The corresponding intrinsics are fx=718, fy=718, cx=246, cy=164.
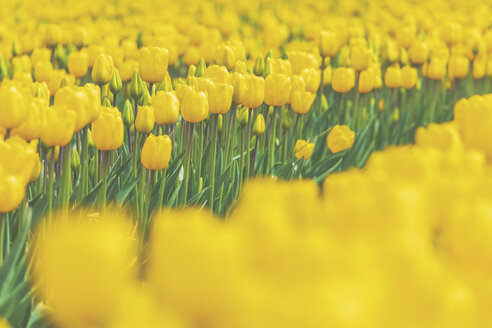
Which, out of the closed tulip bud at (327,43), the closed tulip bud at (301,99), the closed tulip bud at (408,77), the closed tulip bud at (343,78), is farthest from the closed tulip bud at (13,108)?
the closed tulip bud at (408,77)

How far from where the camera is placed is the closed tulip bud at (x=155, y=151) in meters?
2.38

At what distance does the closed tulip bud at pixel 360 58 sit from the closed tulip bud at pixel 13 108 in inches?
97.3

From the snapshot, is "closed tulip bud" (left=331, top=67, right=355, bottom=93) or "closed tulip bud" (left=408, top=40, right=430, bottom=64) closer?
"closed tulip bud" (left=331, top=67, right=355, bottom=93)

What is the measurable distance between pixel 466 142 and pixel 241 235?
109cm

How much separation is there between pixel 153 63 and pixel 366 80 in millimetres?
1547

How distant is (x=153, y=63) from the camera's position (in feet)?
9.93

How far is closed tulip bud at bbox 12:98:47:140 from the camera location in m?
2.06

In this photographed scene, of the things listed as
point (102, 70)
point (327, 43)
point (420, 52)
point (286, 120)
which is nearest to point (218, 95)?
point (102, 70)

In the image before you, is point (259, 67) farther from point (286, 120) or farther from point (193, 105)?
point (193, 105)

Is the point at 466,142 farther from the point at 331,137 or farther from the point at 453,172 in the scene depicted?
the point at 331,137

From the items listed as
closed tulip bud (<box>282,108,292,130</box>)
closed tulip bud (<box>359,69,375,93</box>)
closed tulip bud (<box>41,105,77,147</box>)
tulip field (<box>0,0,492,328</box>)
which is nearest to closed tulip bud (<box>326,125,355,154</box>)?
tulip field (<box>0,0,492,328</box>)

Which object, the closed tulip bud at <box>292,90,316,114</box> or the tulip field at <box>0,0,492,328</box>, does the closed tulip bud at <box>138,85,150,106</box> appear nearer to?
the tulip field at <box>0,0,492,328</box>

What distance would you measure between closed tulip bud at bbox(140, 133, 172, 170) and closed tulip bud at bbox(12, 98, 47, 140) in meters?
0.40

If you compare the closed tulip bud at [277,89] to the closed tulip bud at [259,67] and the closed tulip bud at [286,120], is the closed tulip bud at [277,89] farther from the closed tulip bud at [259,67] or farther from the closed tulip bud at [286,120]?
the closed tulip bud at [286,120]
